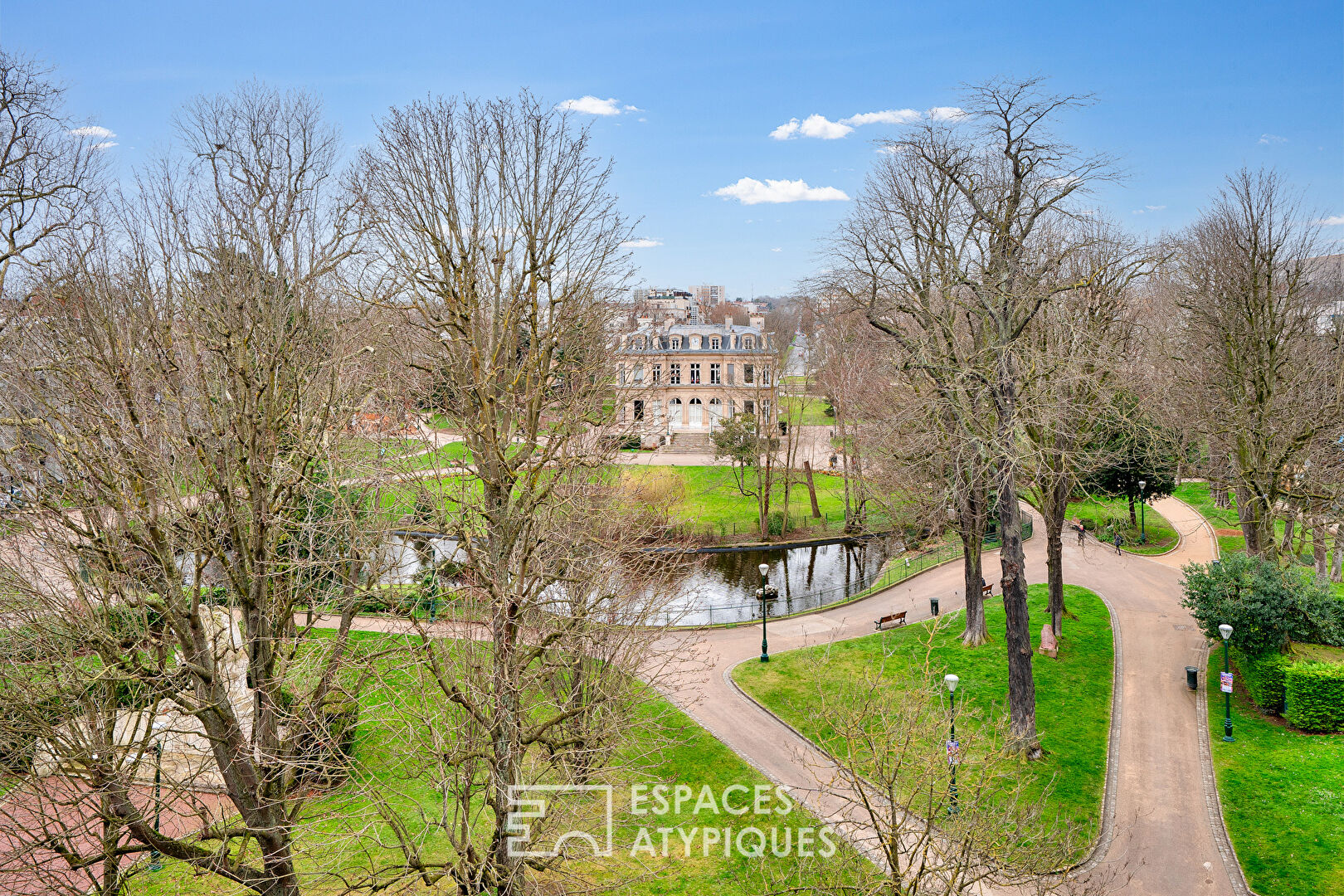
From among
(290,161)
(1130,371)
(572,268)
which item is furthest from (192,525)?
(1130,371)

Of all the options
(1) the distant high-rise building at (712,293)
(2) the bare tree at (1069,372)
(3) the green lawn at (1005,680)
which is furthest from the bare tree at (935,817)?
(1) the distant high-rise building at (712,293)

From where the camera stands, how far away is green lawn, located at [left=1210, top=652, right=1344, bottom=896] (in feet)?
40.8

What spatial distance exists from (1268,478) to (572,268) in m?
18.5

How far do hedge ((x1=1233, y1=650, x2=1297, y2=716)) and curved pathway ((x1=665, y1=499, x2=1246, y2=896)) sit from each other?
4.22 ft

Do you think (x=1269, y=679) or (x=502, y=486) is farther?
(x=1269, y=679)

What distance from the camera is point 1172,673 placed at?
19766 mm

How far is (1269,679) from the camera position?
17438 millimetres

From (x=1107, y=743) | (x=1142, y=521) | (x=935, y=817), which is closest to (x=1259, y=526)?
(x=1107, y=743)

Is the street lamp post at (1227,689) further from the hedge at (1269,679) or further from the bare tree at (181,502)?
the bare tree at (181,502)

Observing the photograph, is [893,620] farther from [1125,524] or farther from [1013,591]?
[1125,524]

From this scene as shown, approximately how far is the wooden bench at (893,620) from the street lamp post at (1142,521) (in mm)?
13000

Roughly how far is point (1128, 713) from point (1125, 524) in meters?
17.5

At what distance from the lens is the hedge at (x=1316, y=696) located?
16281 millimetres

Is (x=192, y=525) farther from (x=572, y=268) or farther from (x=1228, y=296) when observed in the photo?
(x=1228, y=296)
